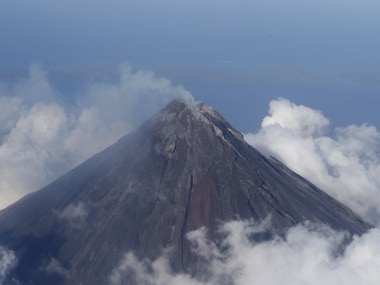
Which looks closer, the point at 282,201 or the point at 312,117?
the point at 282,201

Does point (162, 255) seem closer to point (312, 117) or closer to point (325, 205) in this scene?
point (325, 205)

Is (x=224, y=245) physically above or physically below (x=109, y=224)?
above

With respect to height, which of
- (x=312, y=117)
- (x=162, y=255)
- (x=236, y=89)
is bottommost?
(x=162, y=255)

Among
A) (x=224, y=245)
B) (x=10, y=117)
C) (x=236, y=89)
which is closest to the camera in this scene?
(x=224, y=245)

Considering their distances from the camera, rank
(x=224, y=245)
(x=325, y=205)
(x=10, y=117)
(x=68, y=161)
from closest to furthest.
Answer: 1. (x=224, y=245)
2. (x=325, y=205)
3. (x=68, y=161)
4. (x=10, y=117)

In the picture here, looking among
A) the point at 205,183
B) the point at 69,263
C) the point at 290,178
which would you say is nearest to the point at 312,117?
the point at 290,178

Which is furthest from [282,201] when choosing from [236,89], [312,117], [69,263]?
[236,89]
